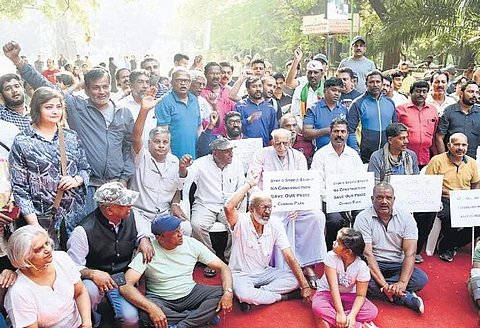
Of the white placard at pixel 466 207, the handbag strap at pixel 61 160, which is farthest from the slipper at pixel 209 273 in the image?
the white placard at pixel 466 207

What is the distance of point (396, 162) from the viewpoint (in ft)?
17.9

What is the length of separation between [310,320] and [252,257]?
31.2 inches

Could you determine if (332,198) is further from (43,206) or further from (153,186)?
(43,206)

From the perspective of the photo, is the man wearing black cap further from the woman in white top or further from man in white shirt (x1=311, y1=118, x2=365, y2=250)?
the woman in white top

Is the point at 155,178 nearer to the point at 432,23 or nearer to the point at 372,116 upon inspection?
the point at 372,116

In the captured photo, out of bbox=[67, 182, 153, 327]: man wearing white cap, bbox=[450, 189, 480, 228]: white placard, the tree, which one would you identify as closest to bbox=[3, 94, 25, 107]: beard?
bbox=[67, 182, 153, 327]: man wearing white cap

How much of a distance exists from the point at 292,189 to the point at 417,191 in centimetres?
145

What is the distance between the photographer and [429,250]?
5.79 m

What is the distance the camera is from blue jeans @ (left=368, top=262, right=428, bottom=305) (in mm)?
4582

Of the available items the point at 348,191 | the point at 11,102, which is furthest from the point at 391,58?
the point at 11,102

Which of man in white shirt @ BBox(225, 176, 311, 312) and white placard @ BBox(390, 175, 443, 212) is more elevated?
white placard @ BBox(390, 175, 443, 212)

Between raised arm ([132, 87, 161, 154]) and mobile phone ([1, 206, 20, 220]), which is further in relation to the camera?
raised arm ([132, 87, 161, 154])

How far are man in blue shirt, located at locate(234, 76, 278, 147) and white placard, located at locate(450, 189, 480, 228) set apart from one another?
2292 mm

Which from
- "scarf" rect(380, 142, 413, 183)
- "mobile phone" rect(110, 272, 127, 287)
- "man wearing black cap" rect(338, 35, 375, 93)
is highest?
"man wearing black cap" rect(338, 35, 375, 93)
